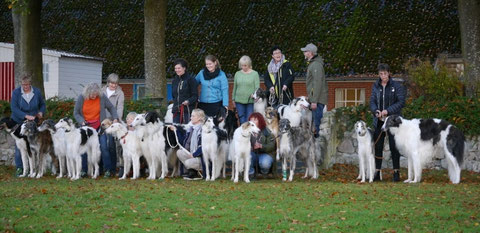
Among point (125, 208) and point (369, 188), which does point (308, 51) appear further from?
point (125, 208)

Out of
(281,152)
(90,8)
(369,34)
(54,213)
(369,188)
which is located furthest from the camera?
(90,8)

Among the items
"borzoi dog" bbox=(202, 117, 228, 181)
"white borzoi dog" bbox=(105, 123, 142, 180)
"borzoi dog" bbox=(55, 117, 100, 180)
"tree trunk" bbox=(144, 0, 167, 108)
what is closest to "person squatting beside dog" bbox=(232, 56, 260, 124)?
"borzoi dog" bbox=(202, 117, 228, 181)

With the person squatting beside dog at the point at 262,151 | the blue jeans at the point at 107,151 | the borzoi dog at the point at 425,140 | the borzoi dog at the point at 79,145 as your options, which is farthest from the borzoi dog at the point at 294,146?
the borzoi dog at the point at 79,145

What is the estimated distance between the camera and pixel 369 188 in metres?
13.3

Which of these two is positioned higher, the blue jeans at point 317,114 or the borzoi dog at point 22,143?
the blue jeans at point 317,114

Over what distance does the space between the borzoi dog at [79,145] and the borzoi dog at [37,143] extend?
60 cm

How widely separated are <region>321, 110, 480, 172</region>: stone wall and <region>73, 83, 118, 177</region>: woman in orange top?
475cm

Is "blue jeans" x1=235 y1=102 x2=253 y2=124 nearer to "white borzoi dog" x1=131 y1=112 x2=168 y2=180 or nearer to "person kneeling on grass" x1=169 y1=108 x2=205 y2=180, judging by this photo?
"person kneeling on grass" x1=169 y1=108 x2=205 y2=180

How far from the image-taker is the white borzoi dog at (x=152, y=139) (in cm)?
1560

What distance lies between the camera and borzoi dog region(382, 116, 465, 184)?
48.3 ft

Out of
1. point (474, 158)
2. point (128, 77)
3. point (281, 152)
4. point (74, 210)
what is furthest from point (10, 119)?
point (128, 77)

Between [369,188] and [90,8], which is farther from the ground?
[90,8]

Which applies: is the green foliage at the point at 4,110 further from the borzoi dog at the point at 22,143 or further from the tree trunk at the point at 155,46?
the tree trunk at the point at 155,46

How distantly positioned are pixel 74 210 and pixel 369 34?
24.1 meters
